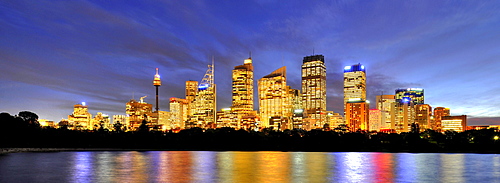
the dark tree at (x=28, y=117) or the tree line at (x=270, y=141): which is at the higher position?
the dark tree at (x=28, y=117)

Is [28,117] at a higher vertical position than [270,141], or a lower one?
higher

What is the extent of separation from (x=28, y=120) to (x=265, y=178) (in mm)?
142799

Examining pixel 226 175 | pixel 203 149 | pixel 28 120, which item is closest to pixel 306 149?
pixel 203 149

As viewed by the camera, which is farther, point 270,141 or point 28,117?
point 270,141

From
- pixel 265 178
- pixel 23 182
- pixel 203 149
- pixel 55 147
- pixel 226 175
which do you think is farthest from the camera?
pixel 203 149

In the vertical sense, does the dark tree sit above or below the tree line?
above

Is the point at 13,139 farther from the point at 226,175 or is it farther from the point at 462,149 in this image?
the point at 462,149

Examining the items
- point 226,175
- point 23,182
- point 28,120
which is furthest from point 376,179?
point 28,120

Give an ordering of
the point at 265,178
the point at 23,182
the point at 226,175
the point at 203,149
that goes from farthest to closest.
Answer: the point at 203,149 < the point at 226,175 < the point at 265,178 < the point at 23,182

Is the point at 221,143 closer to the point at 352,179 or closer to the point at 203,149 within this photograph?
the point at 203,149

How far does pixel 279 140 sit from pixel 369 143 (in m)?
37.8

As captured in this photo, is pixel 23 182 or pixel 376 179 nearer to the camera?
pixel 23 182

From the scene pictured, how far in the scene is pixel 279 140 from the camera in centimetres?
18800

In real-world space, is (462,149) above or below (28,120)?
below
